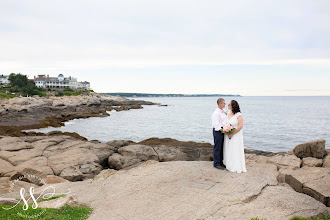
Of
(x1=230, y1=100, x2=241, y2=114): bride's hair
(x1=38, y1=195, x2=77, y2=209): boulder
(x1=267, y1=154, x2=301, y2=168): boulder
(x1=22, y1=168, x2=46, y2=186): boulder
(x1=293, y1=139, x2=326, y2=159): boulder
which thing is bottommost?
(x1=22, y1=168, x2=46, y2=186): boulder

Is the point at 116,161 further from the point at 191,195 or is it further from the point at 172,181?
the point at 191,195

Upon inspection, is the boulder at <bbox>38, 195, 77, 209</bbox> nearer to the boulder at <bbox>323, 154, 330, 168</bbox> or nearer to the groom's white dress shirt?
the groom's white dress shirt

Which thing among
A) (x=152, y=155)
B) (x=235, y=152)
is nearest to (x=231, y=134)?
(x=235, y=152)

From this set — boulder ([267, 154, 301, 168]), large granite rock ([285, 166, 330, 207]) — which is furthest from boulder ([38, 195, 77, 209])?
boulder ([267, 154, 301, 168])

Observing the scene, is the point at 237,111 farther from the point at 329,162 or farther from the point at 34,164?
the point at 34,164

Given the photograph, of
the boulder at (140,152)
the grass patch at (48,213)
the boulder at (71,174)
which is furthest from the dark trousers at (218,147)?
the boulder at (71,174)

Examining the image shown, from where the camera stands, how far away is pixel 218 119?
11.6 m

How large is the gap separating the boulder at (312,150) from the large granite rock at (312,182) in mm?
3540

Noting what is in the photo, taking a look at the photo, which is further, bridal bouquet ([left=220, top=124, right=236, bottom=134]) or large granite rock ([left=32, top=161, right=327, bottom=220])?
bridal bouquet ([left=220, top=124, right=236, bottom=134])

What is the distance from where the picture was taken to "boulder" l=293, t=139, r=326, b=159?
15.3 metres

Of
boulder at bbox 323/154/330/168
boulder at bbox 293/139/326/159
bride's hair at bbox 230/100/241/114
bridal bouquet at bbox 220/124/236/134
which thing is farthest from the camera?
boulder at bbox 293/139/326/159

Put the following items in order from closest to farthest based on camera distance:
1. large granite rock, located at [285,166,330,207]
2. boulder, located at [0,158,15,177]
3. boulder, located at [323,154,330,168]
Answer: large granite rock, located at [285,166,330,207]
boulder, located at [323,154,330,168]
boulder, located at [0,158,15,177]

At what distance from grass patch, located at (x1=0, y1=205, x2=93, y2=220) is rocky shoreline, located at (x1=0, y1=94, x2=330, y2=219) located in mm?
431

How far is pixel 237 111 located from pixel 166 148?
865cm
